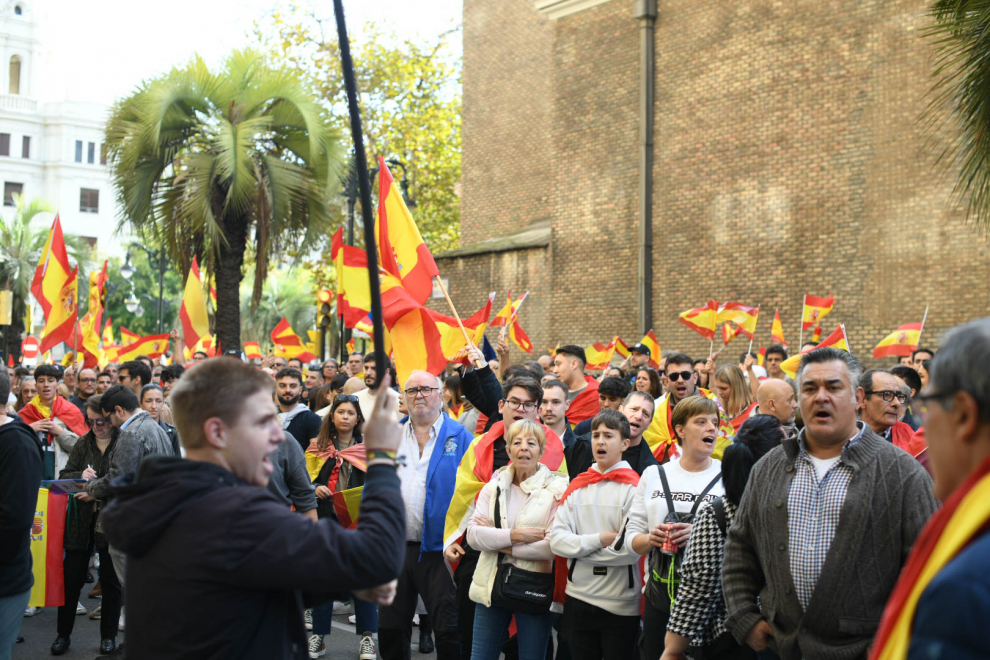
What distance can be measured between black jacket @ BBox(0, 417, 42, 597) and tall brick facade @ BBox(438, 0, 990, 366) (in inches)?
565

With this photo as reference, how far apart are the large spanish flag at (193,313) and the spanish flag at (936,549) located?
40.9 ft

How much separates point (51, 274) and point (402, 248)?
7.56 metres

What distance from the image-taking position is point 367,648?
6.83m

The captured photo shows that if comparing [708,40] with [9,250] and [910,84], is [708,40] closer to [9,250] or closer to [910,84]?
[910,84]

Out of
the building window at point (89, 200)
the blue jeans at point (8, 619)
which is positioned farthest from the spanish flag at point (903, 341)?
the building window at point (89, 200)

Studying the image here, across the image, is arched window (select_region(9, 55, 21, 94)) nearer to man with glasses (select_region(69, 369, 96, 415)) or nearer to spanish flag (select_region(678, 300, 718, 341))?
man with glasses (select_region(69, 369, 96, 415))

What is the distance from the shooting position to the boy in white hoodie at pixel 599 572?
500 cm

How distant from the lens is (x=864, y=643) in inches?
129

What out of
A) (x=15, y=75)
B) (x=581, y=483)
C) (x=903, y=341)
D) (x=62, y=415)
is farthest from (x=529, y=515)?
(x=15, y=75)

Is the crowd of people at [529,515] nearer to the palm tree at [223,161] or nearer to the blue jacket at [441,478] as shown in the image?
the blue jacket at [441,478]

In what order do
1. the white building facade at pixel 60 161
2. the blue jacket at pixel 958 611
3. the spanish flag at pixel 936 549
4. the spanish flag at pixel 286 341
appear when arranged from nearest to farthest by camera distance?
the blue jacket at pixel 958 611
the spanish flag at pixel 936 549
the spanish flag at pixel 286 341
the white building facade at pixel 60 161

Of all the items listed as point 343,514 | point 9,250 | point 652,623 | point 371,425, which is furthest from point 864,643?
point 9,250

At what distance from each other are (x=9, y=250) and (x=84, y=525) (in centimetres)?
3257

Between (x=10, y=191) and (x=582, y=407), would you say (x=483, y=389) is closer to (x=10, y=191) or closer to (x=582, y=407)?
(x=582, y=407)
